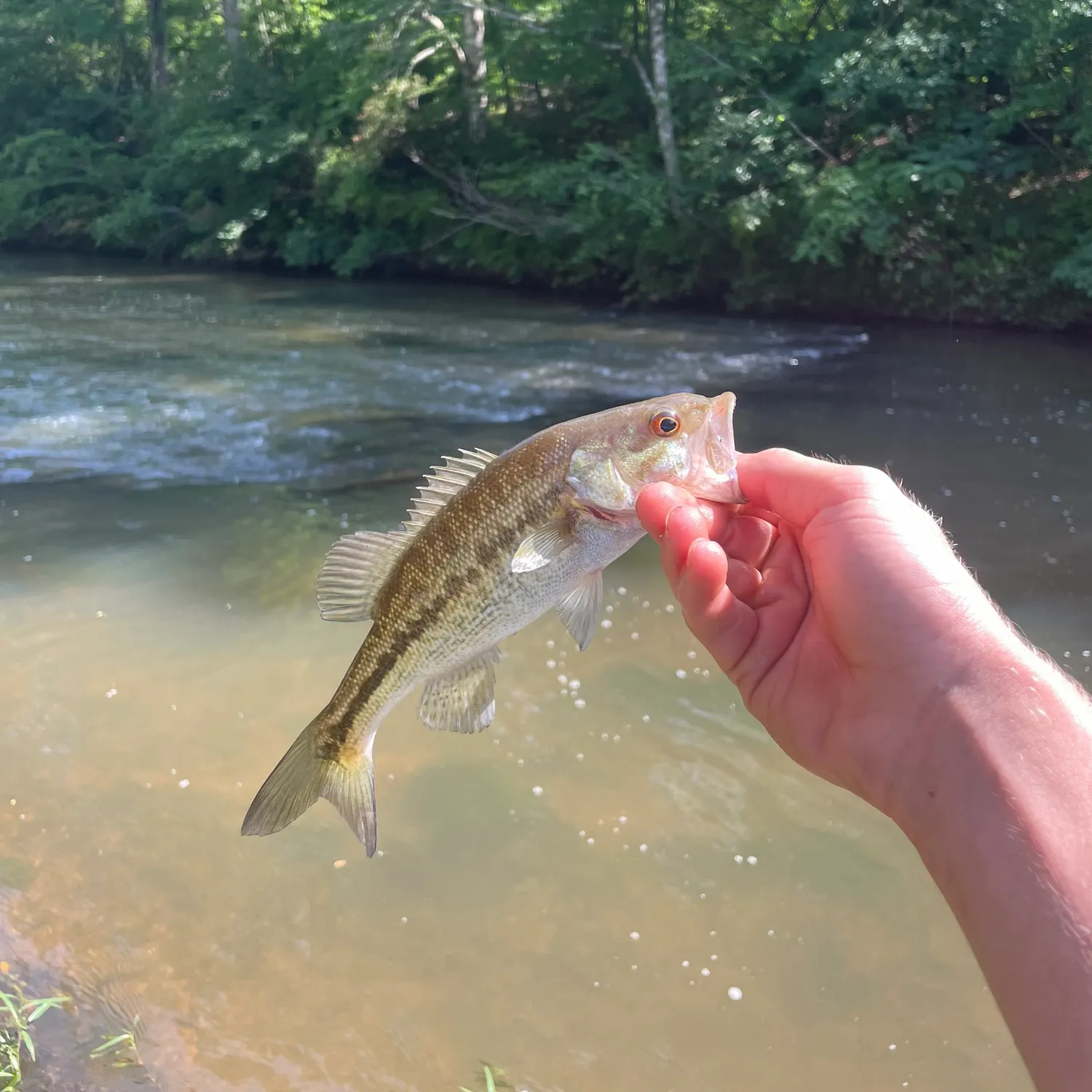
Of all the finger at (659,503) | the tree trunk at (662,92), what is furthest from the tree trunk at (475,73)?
the finger at (659,503)

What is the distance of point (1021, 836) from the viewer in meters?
1.92

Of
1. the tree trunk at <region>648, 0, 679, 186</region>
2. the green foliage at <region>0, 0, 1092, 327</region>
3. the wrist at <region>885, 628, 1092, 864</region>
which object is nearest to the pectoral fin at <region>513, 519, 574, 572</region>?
the wrist at <region>885, 628, 1092, 864</region>

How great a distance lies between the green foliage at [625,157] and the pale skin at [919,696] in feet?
46.4

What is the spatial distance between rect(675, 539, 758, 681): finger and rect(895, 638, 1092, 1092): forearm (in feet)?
2.12

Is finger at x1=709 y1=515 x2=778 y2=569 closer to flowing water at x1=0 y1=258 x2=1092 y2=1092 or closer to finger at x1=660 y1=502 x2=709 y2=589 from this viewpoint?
finger at x1=660 y1=502 x2=709 y2=589

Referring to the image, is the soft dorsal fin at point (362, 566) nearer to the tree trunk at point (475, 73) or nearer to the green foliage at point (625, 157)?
the green foliage at point (625, 157)

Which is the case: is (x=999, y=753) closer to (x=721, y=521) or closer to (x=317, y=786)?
(x=721, y=521)

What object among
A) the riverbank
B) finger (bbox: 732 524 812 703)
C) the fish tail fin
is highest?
the riverbank

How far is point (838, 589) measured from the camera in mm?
2543

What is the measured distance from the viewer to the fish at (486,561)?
2562mm

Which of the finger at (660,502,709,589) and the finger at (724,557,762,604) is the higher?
the finger at (660,502,709,589)

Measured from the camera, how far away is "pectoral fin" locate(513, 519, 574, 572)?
2.50 m

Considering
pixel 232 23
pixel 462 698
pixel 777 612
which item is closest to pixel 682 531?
pixel 777 612

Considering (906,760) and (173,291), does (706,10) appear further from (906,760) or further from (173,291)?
(906,760)
